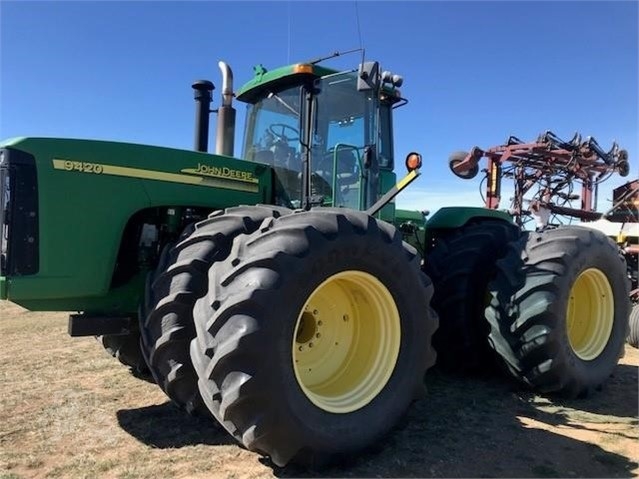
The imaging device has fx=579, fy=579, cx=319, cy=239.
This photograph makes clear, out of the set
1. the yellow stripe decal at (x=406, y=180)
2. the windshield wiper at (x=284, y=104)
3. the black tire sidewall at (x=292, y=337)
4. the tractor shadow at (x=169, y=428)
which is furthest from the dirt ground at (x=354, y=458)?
the windshield wiper at (x=284, y=104)

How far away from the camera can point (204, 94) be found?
17.6 ft

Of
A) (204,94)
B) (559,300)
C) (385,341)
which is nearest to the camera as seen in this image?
(385,341)

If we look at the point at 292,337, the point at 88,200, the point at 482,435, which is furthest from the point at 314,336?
the point at 88,200

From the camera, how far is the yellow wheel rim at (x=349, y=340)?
12.8ft

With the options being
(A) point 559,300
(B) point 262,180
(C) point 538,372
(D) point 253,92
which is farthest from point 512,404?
(D) point 253,92

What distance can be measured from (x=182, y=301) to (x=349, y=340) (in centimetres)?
123

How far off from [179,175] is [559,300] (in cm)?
320

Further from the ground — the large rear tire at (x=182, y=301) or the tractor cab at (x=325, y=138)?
the tractor cab at (x=325, y=138)

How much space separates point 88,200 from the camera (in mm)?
3980

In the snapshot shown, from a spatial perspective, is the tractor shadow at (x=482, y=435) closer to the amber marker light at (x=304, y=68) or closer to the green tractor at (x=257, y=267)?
the green tractor at (x=257, y=267)

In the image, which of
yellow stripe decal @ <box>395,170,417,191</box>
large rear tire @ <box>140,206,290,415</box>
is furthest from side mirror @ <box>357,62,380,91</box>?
large rear tire @ <box>140,206,290,415</box>

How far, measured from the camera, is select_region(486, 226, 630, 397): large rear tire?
4.73 meters

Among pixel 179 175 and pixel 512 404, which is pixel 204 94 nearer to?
pixel 179 175

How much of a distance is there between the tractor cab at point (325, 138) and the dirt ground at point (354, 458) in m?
1.95
